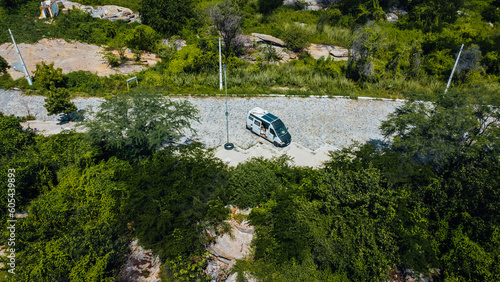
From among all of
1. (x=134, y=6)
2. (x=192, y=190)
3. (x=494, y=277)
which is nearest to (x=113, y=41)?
(x=134, y=6)

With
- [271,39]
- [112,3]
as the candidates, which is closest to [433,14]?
[271,39]

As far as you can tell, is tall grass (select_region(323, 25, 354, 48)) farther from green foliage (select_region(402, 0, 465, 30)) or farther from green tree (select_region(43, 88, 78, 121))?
green tree (select_region(43, 88, 78, 121))

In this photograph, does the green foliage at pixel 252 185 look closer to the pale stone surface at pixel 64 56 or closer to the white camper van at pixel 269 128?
the white camper van at pixel 269 128

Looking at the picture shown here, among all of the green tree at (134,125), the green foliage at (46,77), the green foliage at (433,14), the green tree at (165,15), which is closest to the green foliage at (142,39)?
the green tree at (165,15)

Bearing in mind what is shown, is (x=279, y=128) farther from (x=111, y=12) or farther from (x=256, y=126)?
(x=111, y=12)

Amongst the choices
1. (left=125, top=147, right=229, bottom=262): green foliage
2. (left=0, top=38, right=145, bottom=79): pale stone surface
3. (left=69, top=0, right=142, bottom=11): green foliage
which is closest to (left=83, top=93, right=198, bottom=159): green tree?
(left=125, top=147, right=229, bottom=262): green foliage

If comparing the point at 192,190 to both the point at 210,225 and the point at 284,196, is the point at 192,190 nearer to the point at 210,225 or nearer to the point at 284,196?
the point at 210,225

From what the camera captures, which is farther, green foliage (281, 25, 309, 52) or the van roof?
green foliage (281, 25, 309, 52)
